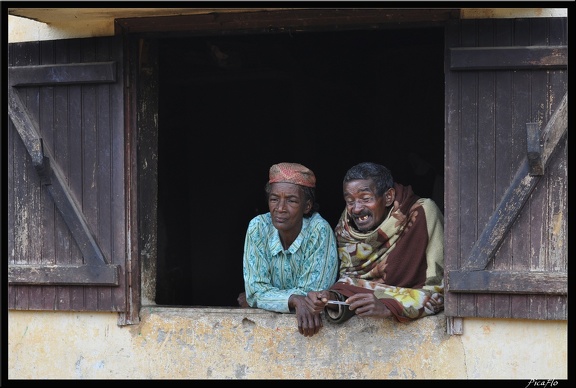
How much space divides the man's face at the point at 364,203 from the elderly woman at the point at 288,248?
0.22 meters

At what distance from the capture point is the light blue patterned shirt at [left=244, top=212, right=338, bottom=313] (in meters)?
5.79

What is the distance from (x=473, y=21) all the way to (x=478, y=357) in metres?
1.88

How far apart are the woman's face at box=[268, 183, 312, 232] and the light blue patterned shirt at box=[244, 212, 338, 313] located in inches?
4.9

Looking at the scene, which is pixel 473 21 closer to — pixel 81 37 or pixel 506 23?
pixel 506 23

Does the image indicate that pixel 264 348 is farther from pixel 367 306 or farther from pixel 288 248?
pixel 367 306

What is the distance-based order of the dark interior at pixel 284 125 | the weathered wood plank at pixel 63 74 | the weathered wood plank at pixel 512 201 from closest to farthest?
the weathered wood plank at pixel 512 201 < the weathered wood plank at pixel 63 74 < the dark interior at pixel 284 125

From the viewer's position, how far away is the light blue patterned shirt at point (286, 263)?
579 cm

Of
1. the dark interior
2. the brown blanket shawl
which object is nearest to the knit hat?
the brown blanket shawl

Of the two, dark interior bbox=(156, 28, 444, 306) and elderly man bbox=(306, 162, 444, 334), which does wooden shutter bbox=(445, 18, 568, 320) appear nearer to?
elderly man bbox=(306, 162, 444, 334)

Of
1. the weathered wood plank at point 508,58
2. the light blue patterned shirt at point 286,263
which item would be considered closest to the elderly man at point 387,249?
the light blue patterned shirt at point 286,263

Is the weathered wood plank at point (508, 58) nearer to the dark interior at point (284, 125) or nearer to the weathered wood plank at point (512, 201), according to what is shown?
the weathered wood plank at point (512, 201)

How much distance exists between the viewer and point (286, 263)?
592 centimetres

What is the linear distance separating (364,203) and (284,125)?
3024 mm
